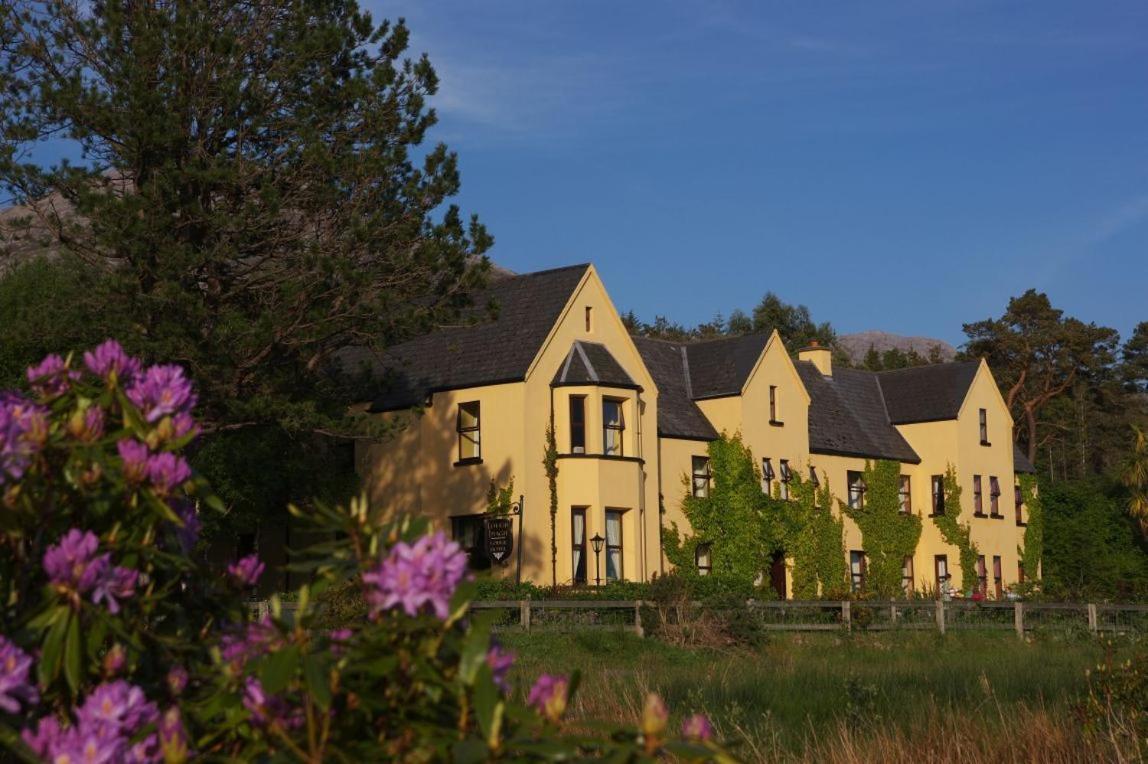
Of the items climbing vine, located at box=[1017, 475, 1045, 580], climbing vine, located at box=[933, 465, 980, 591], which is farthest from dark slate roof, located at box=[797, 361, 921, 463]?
climbing vine, located at box=[1017, 475, 1045, 580]

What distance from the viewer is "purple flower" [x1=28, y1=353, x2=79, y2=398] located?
395 cm

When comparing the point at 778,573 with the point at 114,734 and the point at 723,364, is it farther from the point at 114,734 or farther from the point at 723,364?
the point at 114,734

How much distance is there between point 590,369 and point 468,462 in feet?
13.8

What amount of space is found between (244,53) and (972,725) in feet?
77.2

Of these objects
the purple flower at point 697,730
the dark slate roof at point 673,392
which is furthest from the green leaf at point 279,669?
the dark slate roof at point 673,392

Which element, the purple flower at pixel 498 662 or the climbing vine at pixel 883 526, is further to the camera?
the climbing vine at pixel 883 526

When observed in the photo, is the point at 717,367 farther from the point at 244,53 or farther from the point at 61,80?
the point at 61,80

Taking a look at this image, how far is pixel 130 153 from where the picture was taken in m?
28.2

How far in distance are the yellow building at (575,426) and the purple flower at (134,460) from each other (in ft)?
93.0

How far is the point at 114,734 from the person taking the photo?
300cm

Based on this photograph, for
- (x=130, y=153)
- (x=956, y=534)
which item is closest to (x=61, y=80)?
(x=130, y=153)

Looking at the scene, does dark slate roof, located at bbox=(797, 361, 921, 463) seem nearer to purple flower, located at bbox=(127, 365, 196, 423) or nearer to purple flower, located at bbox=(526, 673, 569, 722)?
purple flower, located at bbox=(127, 365, 196, 423)

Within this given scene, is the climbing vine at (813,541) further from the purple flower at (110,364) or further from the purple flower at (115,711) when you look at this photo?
the purple flower at (115,711)

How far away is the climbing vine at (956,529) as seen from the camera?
168 feet
